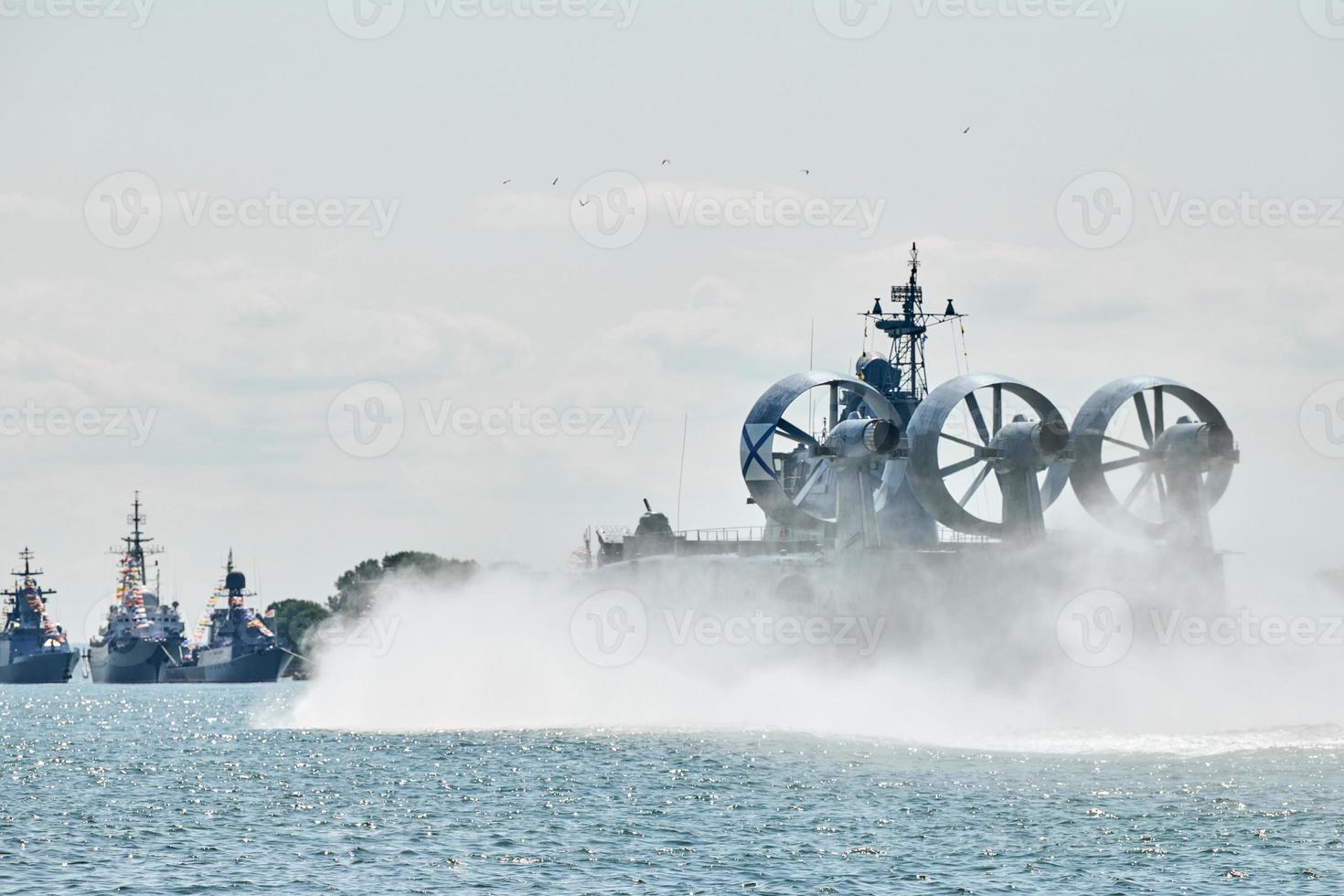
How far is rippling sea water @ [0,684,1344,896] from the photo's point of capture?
109 feet

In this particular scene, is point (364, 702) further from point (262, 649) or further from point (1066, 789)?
point (262, 649)

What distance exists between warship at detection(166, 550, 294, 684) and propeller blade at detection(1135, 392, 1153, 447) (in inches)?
4667

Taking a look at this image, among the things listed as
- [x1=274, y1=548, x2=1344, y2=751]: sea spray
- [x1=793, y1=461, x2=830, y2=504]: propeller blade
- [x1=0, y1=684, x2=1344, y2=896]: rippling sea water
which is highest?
[x1=793, y1=461, x2=830, y2=504]: propeller blade

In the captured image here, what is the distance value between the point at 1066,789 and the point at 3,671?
6674 inches

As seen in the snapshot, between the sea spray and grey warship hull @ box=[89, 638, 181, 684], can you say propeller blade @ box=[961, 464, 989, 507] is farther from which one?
grey warship hull @ box=[89, 638, 181, 684]

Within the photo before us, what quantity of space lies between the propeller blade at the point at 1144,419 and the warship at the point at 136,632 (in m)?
131

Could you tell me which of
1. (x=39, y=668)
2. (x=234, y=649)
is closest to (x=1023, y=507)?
(x=234, y=649)

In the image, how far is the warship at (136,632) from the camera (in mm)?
176500

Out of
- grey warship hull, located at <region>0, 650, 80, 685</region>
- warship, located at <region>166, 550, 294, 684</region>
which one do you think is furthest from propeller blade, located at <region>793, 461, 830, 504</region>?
grey warship hull, located at <region>0, 650, 80, 685</region>

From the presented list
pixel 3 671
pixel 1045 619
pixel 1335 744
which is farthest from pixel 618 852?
pixel 3 671

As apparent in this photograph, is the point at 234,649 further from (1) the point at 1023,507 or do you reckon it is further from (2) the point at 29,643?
(1) the point at 1023,507

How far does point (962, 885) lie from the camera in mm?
31922

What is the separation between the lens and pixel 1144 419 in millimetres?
67188

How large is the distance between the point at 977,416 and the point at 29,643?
150256 millimetres
